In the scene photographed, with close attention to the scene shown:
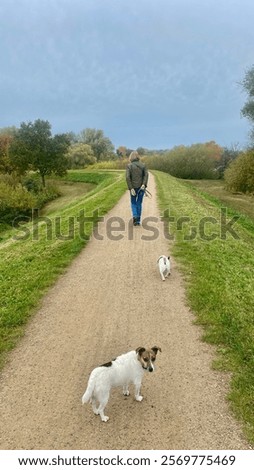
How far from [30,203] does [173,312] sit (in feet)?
96.9

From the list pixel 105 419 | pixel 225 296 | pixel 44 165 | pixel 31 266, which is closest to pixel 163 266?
pixel 225 296

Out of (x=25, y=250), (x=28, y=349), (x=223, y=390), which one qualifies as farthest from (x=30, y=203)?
(x=223, y=390)

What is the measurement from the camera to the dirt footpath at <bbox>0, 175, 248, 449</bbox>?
4.97 metres

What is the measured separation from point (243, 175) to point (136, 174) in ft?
102

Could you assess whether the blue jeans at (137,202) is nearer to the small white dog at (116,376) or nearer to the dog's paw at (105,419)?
the small white dog at (116,376)

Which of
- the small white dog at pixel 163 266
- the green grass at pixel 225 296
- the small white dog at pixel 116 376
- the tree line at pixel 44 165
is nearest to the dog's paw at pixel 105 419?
the small white dog at pixel 116 376

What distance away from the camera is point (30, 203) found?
35344 millimetres

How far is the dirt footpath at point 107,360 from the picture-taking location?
497 cm

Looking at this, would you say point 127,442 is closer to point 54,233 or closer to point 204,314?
point 204,314

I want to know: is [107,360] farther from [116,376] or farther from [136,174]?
[136,174]

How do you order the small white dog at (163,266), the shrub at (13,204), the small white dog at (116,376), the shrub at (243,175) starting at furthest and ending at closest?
the shrub at (243,175), the shrub at (13,204), the small white dog at (163,266), the small white dog at (116,376)

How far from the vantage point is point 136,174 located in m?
14.6

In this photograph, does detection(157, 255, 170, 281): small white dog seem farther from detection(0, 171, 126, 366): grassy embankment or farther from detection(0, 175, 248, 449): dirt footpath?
detection(0, 171, 126, 366): grassy embankment

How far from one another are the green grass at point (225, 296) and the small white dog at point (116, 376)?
1.48 meters
